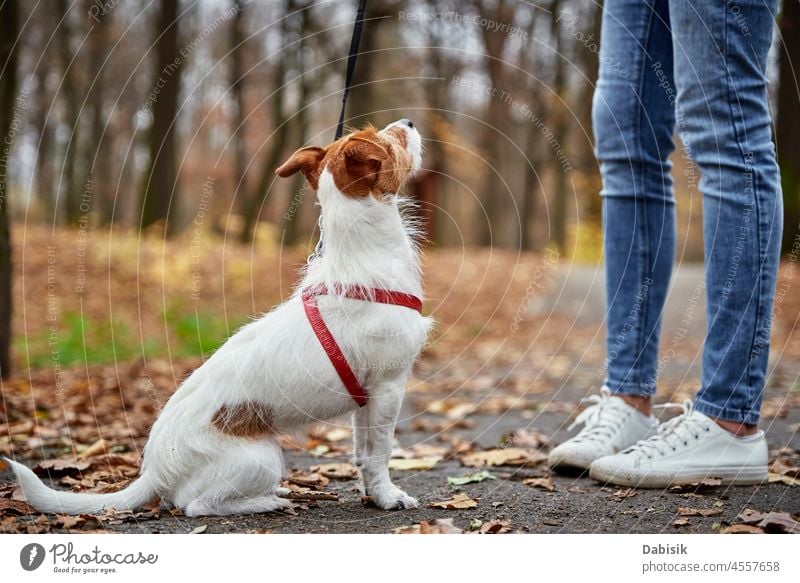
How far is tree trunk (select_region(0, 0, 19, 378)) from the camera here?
5.55 meters

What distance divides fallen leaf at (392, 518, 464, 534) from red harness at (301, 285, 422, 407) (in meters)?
0.51

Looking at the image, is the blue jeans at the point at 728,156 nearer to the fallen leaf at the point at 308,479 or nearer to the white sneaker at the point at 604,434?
the white sneaker at the point at 604,434

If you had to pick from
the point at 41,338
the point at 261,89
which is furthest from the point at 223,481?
the point at 261,89

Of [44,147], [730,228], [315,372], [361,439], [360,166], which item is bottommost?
[361,439]

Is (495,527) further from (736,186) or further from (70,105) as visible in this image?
(70,105)

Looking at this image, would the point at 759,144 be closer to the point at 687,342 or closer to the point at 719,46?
the point at 719,46

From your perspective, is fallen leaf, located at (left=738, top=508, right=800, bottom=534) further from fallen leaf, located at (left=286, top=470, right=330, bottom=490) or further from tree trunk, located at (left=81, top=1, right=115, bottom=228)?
tree trunk, located at (left=81, top=1, right=115, bottom=228)

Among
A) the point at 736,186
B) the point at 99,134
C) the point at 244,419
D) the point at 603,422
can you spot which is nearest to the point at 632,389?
the point at 603,422

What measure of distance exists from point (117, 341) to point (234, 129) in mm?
13861

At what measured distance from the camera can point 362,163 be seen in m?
2.83

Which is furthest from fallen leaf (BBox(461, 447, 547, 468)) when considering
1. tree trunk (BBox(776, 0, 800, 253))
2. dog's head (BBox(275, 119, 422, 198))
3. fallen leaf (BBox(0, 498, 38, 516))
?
tree trunk (BBox(776, 0, 800, 253))

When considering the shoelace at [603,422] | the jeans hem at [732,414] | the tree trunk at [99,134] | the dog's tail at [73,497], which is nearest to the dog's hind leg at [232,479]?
the dog's tail at [73,497]

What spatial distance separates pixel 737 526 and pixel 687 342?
298 inches

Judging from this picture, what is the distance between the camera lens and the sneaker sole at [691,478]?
303cm
